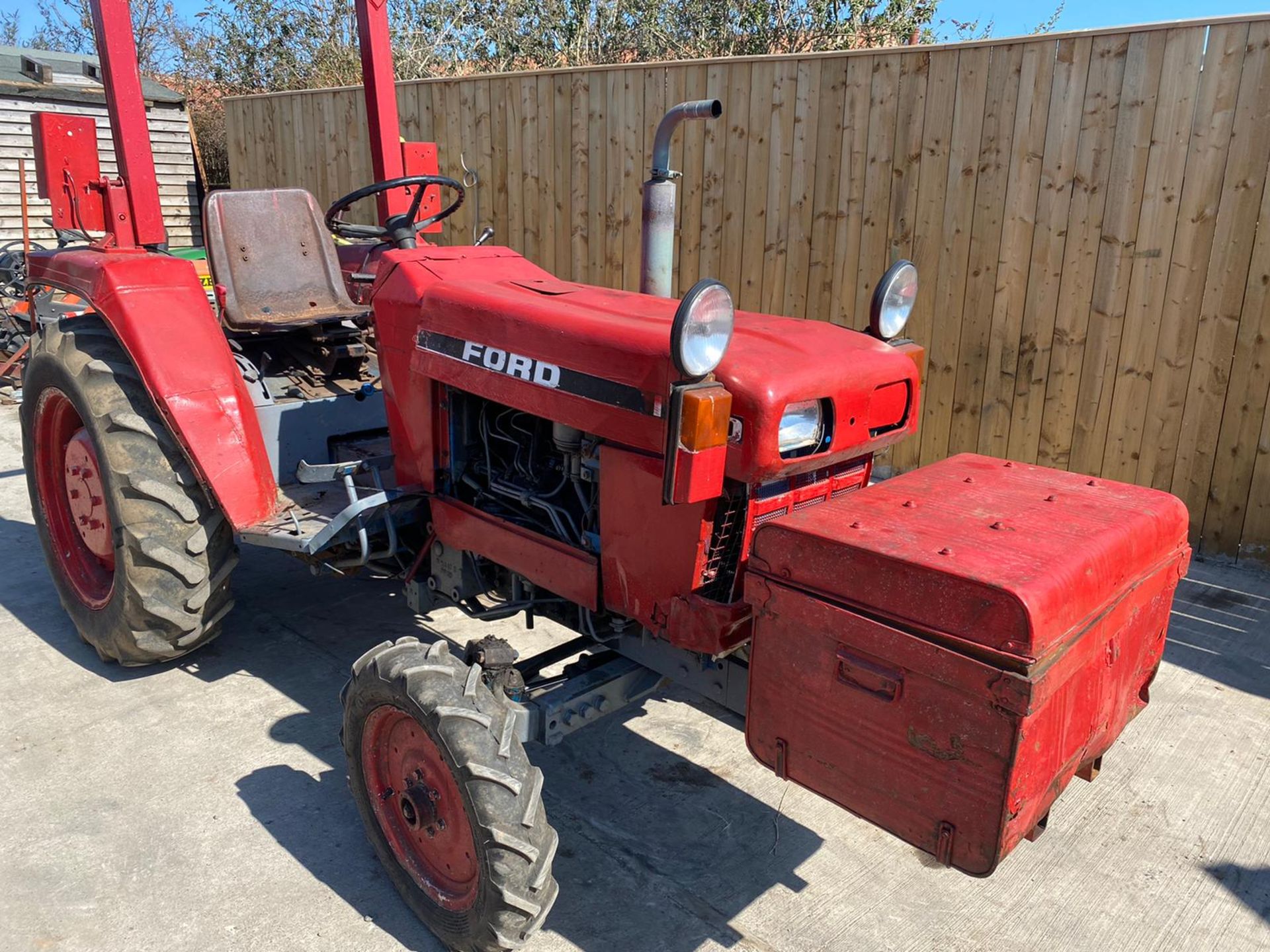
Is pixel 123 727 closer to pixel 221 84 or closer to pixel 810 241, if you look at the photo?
pixel 810 241

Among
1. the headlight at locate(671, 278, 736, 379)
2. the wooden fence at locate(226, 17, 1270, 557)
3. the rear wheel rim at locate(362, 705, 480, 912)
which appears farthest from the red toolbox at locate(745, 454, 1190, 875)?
the wooden fence at locate(226, 17, 1270, 557)

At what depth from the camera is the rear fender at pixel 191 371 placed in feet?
10.2

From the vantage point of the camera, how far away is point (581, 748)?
10.4 feet

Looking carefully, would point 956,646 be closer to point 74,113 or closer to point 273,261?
point 273,261

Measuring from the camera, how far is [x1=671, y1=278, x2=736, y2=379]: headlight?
1.95m

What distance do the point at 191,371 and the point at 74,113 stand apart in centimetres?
980

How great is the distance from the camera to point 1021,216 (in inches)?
195

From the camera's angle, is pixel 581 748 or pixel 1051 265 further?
pixel 1051 265

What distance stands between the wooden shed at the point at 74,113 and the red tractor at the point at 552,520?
7609 millimetres

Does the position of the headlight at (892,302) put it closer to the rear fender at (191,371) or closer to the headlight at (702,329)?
the headlight at (702,329)

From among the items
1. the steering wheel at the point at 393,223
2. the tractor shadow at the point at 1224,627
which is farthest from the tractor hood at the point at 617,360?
the tractor shadow at the point at 1224,627

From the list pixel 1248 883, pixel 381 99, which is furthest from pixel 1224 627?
pixel 381 99

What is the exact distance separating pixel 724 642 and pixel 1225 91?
12.4ft

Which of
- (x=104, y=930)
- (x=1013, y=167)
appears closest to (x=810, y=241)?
(x=1013, y=167)
